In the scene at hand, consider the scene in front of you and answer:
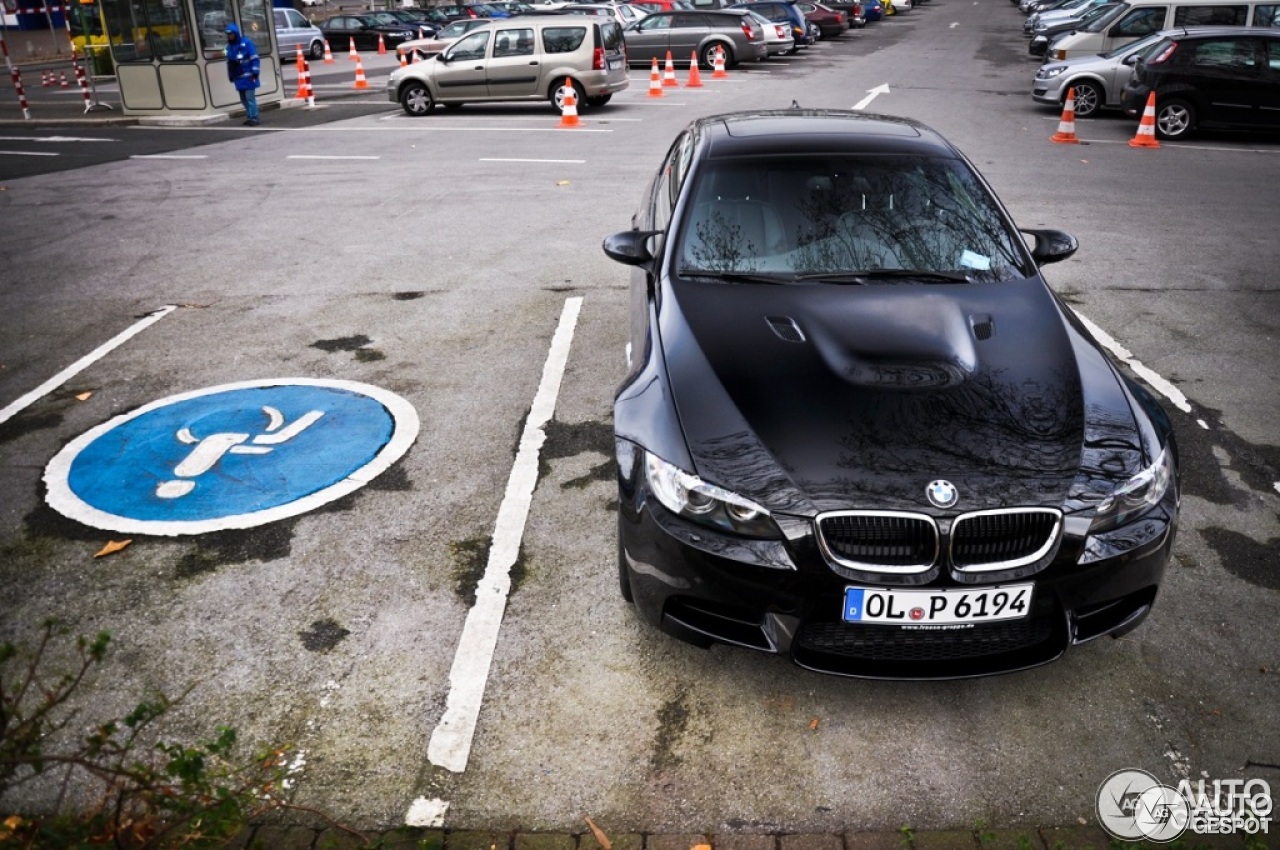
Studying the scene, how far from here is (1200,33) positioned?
589 inches

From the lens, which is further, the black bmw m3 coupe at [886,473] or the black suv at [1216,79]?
the black suv at [1216,79]

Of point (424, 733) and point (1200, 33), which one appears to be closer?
point (424, 733)

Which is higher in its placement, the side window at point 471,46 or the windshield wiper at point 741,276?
the side window at point 471,46

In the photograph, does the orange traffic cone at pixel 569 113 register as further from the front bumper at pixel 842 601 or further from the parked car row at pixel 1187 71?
the front bumper at pixel 842 601

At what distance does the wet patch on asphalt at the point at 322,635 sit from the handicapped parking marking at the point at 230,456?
0.94 m

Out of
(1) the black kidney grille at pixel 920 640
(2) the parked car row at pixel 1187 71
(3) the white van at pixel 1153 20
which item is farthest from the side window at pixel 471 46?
(1) the black kidney grille at pixel 920 640

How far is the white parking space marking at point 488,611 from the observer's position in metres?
3.29

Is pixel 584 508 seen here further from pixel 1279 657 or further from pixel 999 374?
pixel 1279 657

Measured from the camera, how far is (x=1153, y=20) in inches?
744

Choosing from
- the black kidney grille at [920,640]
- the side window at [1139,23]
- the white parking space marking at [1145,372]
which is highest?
the side window at [1139,23]

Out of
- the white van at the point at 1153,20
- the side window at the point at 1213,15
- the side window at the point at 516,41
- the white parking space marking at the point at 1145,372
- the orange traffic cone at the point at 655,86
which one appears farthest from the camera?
the orange traffic cone at the point at 655,86

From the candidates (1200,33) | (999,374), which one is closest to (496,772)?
(999,374)

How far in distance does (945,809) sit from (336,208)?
32.9ft

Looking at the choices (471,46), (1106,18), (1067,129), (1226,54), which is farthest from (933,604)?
(1106,18)
